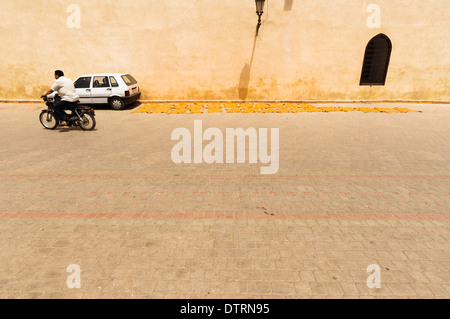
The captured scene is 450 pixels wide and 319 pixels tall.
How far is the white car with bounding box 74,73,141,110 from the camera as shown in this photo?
11242mm

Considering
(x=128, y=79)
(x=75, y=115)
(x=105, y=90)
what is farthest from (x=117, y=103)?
(x=75, y=115)

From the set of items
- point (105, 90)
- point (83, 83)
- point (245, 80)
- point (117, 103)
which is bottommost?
point (117, 103)

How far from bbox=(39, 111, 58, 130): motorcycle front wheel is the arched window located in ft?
47.3

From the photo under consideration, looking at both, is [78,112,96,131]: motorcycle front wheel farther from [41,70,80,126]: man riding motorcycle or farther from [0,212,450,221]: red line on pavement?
[0,212,450,221]: red line on pavement

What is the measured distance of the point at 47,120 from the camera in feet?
28.3

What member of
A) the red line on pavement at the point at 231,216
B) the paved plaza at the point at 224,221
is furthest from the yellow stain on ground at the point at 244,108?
the red line on pavement at the point at 231,216

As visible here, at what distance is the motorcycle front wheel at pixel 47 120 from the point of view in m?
8.60

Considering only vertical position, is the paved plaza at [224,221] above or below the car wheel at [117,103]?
below

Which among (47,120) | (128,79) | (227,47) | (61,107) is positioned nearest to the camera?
(61,107)

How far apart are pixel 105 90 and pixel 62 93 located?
3.51 meters

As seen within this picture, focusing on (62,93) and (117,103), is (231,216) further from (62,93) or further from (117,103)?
(117,103)

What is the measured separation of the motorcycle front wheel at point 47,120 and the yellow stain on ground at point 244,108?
11.3ft

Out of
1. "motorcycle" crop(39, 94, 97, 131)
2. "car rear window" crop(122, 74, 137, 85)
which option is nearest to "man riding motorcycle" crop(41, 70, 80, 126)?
"motorcycle" crop(39, 94, 97, 131)

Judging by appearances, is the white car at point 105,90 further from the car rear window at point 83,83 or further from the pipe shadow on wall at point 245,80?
the pipe shadow on wall at point 245,80
